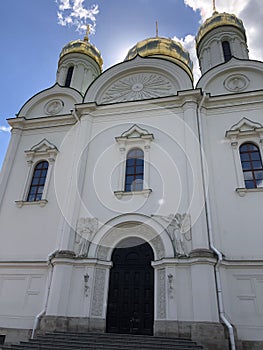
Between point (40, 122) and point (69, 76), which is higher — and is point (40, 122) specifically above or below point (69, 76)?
below

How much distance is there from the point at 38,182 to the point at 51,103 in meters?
4.68

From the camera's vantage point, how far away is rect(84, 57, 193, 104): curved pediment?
1254cm

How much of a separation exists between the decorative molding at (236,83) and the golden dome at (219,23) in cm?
511

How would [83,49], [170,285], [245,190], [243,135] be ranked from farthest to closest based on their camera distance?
1. [83,49]
2. [243,135]
3. [245,190]
4. [170,285]

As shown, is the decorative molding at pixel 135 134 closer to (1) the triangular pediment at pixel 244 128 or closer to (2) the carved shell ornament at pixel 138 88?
(2) the carved shell ornament at pixel 138 88

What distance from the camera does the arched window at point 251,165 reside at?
385 inches

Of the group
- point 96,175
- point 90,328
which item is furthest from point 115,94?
point 90,328

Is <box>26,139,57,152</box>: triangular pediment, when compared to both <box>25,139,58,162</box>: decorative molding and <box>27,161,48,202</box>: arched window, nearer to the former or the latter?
<box>25,139,58,162</box>: decorative molding

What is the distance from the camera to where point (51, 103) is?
14.3 metres

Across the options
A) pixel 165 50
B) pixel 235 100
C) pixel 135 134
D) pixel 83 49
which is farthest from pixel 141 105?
pixel 83 49

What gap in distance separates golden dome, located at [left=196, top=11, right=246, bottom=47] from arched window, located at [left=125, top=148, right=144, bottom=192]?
9379 millimetres

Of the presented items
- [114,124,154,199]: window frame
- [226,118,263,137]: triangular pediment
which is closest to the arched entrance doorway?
[114,124,154,199]: window frame

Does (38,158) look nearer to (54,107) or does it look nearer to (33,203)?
(33,203)

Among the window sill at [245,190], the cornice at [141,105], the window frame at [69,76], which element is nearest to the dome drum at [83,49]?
the window frame at [69,76]
